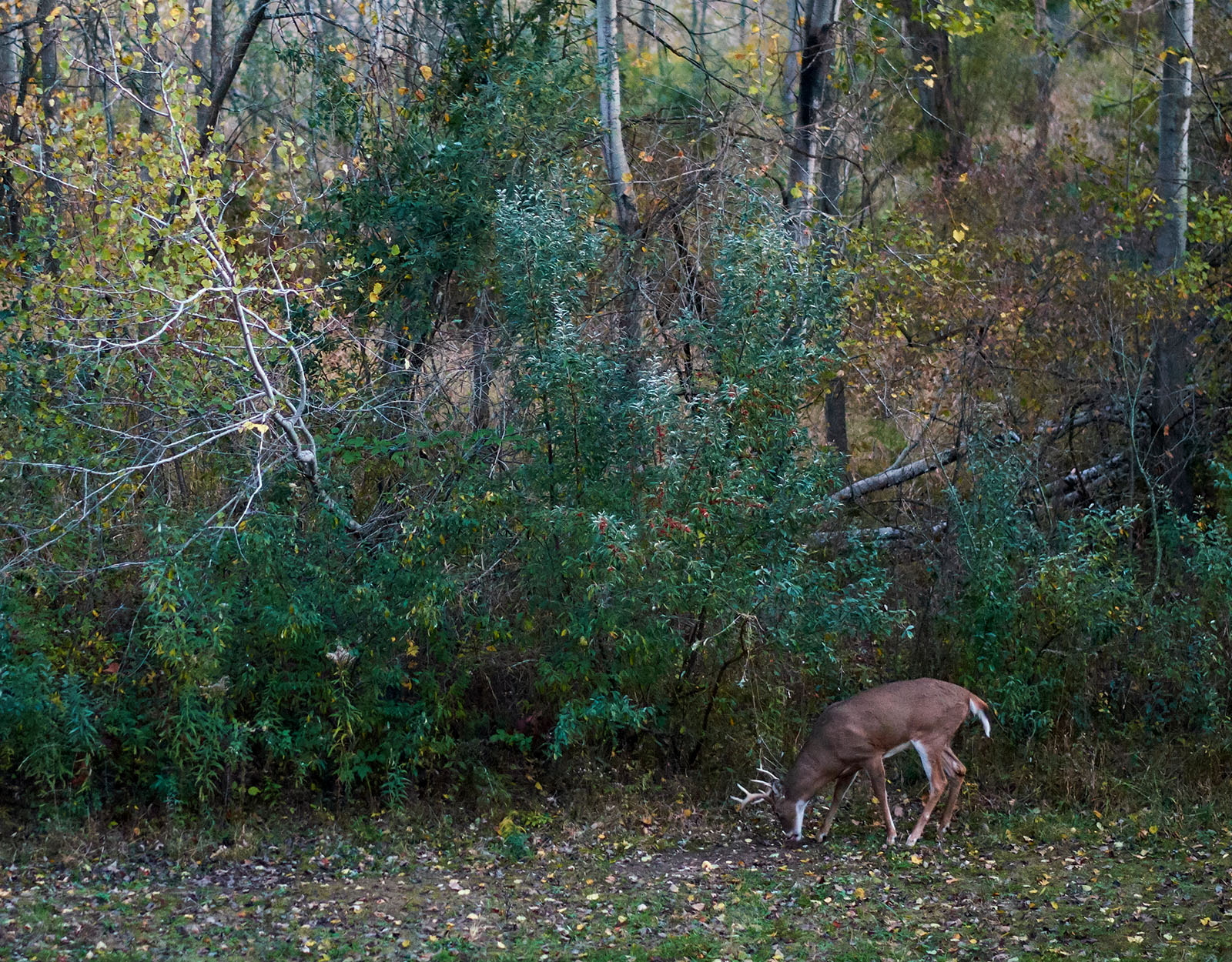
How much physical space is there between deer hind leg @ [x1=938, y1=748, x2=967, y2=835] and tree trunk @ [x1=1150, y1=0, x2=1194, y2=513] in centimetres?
322

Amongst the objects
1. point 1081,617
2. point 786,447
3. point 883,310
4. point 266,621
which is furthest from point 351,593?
point 883,310

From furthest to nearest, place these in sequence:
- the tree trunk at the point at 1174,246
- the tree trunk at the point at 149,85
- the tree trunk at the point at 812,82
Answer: the tree trunk at the point at 812,82 → the tree trunk at the point at 1174,246 → the tree trunk at the point at 149,85

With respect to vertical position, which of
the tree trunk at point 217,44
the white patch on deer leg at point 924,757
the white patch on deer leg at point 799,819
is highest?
the tree trunk at point 217,44

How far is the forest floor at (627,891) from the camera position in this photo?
6070 mm

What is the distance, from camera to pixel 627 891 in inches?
272

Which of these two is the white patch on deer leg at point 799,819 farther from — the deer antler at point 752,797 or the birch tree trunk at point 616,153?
the birch tree trunk at point 616,153

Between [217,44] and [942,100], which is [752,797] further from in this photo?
[942,100]

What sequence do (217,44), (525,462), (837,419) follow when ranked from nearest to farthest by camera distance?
(525,462)
(837,419)
(217,44)

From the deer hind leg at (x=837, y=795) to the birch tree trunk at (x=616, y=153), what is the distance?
3.36m

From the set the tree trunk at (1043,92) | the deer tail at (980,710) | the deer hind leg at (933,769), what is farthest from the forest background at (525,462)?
the tree trunk at (1043,92)

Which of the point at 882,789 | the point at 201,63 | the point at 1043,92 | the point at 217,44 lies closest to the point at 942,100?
the point at 1043,92

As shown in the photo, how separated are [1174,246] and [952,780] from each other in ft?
17.7

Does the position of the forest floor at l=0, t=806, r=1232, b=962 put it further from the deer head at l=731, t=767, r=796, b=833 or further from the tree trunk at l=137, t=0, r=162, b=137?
the tree trunk at l=137, t=0, r=162, b=137

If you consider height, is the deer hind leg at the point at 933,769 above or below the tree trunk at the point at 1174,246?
below
